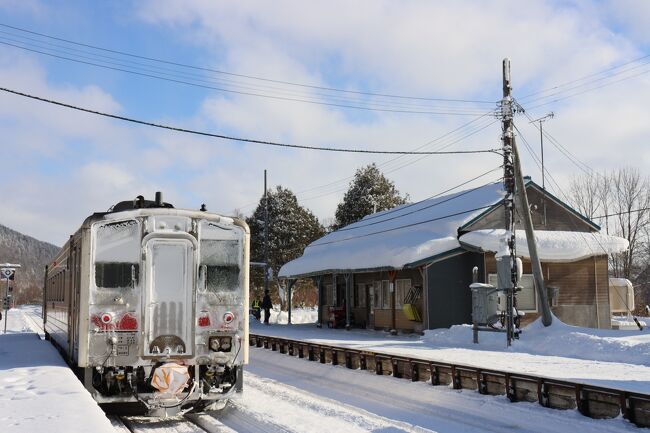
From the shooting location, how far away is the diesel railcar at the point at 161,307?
32.8ft

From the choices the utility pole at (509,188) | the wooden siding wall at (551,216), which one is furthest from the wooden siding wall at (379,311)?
the utility pole at (509,188)

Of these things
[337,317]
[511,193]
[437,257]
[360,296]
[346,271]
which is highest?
[511,193]

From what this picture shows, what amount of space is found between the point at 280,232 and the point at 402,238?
98.2 feet

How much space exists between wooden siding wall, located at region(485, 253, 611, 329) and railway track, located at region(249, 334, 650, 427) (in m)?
15.4

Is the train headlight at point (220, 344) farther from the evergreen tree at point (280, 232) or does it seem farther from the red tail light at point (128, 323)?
the evergreen tree at point (280, 232)

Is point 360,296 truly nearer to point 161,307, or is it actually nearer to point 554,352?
point 554,352

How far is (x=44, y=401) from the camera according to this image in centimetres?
859

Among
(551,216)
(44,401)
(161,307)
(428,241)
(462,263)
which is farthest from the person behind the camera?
(551,216)

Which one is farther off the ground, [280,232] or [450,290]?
[280,232]

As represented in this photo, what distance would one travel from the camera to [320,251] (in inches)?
1585

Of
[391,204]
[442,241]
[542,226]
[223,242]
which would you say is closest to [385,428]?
[223,242]

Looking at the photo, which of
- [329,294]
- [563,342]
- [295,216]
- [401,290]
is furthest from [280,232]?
[563,342]

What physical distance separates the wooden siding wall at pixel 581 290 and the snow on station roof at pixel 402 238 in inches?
153

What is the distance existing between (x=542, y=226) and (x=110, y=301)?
81.5 ft
